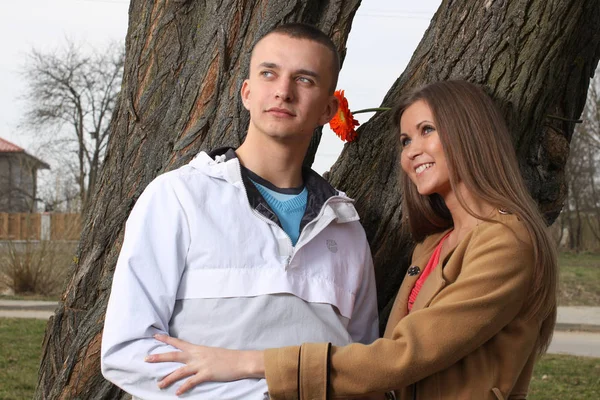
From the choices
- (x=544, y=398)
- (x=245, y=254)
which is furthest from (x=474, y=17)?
(x=544, y=398)

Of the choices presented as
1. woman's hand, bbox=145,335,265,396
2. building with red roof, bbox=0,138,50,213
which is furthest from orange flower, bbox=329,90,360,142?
building with red roof, bbox=0,138,50,213

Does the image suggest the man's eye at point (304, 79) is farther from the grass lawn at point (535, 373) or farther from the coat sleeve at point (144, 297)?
the grass lawn at point (535, 373)

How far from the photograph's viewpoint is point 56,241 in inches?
579

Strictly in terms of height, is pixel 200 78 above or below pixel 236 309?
above

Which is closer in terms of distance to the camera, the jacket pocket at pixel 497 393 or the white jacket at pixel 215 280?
the white jacket at pixel 215 280

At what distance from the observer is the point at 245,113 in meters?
3.46

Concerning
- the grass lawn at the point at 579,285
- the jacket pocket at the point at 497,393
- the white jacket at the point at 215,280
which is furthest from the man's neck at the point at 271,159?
the grass lawn at the point at 579,285

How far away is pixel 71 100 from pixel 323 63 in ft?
113

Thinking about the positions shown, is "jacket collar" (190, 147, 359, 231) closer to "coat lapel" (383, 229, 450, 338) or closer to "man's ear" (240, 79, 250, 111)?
"man's ear" (240, 79, 250, 111)

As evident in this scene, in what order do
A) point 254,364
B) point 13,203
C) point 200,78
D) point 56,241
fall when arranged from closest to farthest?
1. point 254,364
2. point 200,78
3. point 56,241
4. point 13,203

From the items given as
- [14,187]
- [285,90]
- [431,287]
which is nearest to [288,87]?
[285,90]

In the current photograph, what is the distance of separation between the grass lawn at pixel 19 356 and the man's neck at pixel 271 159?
529 cm

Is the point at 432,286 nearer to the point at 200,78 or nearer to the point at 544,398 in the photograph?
the point at 200,78

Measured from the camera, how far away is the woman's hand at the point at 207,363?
2.41 m
